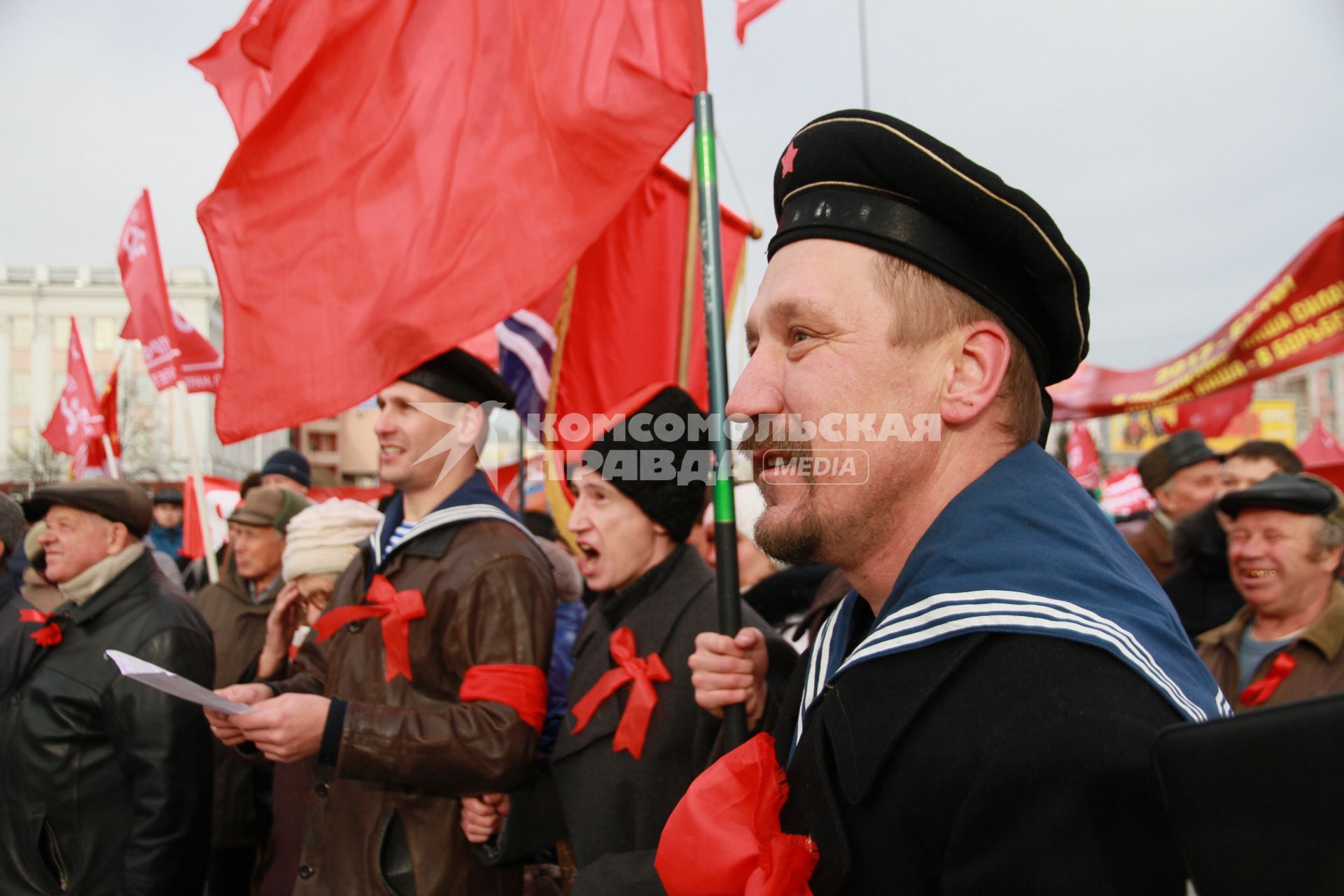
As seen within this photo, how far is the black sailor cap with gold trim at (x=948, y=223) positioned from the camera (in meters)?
1.36

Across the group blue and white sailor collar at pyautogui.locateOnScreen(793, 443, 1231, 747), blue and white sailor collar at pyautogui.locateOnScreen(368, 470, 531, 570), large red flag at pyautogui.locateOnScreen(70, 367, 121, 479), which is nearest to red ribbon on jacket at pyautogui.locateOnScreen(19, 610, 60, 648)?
blue and white sailor collar at pyautogui.locateOnScreen(368, 470, 531, 570)

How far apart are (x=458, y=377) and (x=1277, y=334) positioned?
16.4 ft

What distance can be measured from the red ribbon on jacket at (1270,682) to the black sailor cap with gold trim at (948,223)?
9.08 feet

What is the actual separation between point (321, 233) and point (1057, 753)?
8.14ft

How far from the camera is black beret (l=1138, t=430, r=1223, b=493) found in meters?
5.95

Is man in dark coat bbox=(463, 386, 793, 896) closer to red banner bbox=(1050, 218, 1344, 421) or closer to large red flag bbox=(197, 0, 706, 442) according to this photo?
large red flag bbox=(197, 0, 706, 442)

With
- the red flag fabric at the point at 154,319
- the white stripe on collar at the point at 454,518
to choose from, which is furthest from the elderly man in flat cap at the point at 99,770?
the red flag fabric at the point at 154,319

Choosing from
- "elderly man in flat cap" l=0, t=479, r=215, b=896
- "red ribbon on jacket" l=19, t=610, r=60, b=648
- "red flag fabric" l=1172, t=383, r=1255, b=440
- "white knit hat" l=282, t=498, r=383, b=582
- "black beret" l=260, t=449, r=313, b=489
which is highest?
"red flag fabric" l=1172, t=383, r=1255, b=440

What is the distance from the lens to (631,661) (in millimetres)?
2807

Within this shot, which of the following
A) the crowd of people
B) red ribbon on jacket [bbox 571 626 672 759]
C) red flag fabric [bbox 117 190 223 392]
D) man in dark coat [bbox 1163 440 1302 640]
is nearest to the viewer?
the crowd of people

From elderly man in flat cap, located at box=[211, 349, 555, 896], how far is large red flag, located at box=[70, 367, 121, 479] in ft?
24.7

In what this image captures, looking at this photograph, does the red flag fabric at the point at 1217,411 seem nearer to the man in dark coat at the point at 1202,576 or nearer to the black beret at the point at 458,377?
the man in dark coat at the point at 1202,576

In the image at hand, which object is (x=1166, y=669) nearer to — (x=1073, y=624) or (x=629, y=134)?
(x=1073, y=624)

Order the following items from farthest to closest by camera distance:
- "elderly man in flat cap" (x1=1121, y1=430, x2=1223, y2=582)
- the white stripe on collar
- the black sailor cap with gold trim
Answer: "elderly man in flat cap" (x1=1121, y1=430, x2=1223, y2=582) → the white stripe on collar → the black sailor cap with gold trim
